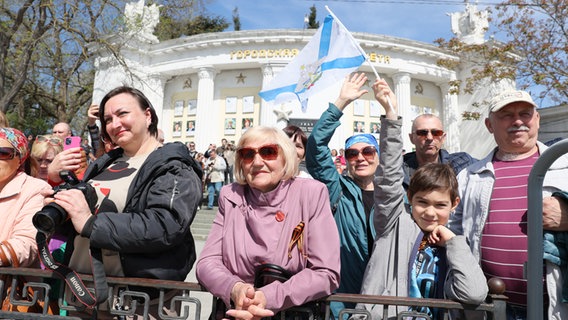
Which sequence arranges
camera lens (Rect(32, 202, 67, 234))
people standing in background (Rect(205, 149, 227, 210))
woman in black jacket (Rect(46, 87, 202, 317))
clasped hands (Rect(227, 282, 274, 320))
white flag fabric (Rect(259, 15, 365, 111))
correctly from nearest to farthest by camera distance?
clasped hands (Rect(227, 282, 274, 320))
camera lens (Rect(32, 202, 67, 234))
woman in black jacket (Rect(46, 87, 202, 317))
white flag fabric (Rect(259, 15, 365, 111))
people standing in background (Rect(205, 149, 227, 210))

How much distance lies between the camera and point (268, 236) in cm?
200

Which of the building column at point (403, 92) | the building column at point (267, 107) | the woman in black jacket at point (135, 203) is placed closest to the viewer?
the woman in black jacket at point (135, 203)

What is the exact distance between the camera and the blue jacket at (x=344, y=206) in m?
2.80

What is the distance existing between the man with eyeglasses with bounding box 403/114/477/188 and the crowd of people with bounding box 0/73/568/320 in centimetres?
87

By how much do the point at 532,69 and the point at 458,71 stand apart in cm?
697

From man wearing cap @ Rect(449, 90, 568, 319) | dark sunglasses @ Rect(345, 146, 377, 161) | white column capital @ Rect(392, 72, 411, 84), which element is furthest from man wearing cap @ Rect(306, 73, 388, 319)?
white column capital @ Rect(392, 72, 411, 84)

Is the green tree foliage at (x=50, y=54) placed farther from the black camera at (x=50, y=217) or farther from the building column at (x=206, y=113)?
the black camera at (x=50, y=217)

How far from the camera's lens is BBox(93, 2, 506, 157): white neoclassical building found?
22641 mm

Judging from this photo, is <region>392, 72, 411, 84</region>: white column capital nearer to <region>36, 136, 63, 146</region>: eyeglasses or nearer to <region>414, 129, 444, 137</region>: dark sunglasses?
<region>414, 129, 444, 137</region>: dark sunglasses

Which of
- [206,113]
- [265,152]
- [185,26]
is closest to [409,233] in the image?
[265,152]

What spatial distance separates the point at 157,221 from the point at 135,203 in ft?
0.85

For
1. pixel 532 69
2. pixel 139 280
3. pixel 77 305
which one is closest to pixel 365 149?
pixel 139 280

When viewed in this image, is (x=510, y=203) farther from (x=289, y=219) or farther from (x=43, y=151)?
(x=43, y=151)

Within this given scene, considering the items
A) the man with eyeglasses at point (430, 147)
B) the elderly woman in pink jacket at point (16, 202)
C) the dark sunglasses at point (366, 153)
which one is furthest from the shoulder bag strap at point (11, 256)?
the man with eyeglasses at point (430, 147)
